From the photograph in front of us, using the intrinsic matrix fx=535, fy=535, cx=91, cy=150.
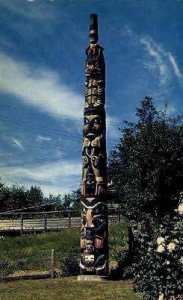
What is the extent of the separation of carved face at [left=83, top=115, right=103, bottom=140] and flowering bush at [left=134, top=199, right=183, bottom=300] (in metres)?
11.3

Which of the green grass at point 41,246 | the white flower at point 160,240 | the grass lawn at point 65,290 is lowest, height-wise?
the grass lawn at point 65,290

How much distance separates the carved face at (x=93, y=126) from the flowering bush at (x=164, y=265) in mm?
11270

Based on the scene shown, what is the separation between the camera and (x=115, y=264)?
90.6 feet

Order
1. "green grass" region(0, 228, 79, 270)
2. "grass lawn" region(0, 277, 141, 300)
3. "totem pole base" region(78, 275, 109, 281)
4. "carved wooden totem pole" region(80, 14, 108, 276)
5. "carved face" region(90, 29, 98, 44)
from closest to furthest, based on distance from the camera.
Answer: "grass lawn" region(0, 277, 141, 300), "totem pole base" region(78, 275, 109, 281), "carved wooden totem pole" region(80, 14, 108, 276), "carved face" region(90, 29, 98, 44), "green grass" region(0, 228, 79, 270)

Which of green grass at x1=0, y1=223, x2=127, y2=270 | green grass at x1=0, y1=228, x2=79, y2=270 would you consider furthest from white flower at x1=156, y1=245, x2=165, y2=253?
green grass at x1=0, y1=228, x2=79, y2=270

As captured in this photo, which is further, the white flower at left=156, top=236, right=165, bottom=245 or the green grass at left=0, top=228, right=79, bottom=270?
the green grass at left=0, top=228, right=79, bottom=270

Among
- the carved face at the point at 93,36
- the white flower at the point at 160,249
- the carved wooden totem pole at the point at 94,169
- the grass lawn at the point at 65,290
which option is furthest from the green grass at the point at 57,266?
the carved face at the point at 93,36

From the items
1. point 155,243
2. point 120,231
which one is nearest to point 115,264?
point 120,231

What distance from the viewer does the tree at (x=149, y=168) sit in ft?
87.8

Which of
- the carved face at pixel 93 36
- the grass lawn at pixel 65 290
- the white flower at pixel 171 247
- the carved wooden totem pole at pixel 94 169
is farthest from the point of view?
the carved face at pixel 93 36

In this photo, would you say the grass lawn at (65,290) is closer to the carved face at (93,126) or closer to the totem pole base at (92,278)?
the totem pole base at (92,278)

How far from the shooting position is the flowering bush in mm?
12406

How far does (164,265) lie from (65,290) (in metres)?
8.10

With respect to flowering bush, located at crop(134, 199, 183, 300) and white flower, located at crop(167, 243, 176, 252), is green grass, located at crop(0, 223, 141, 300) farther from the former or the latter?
white flower, located at crop(167, 243, 176, 252)
